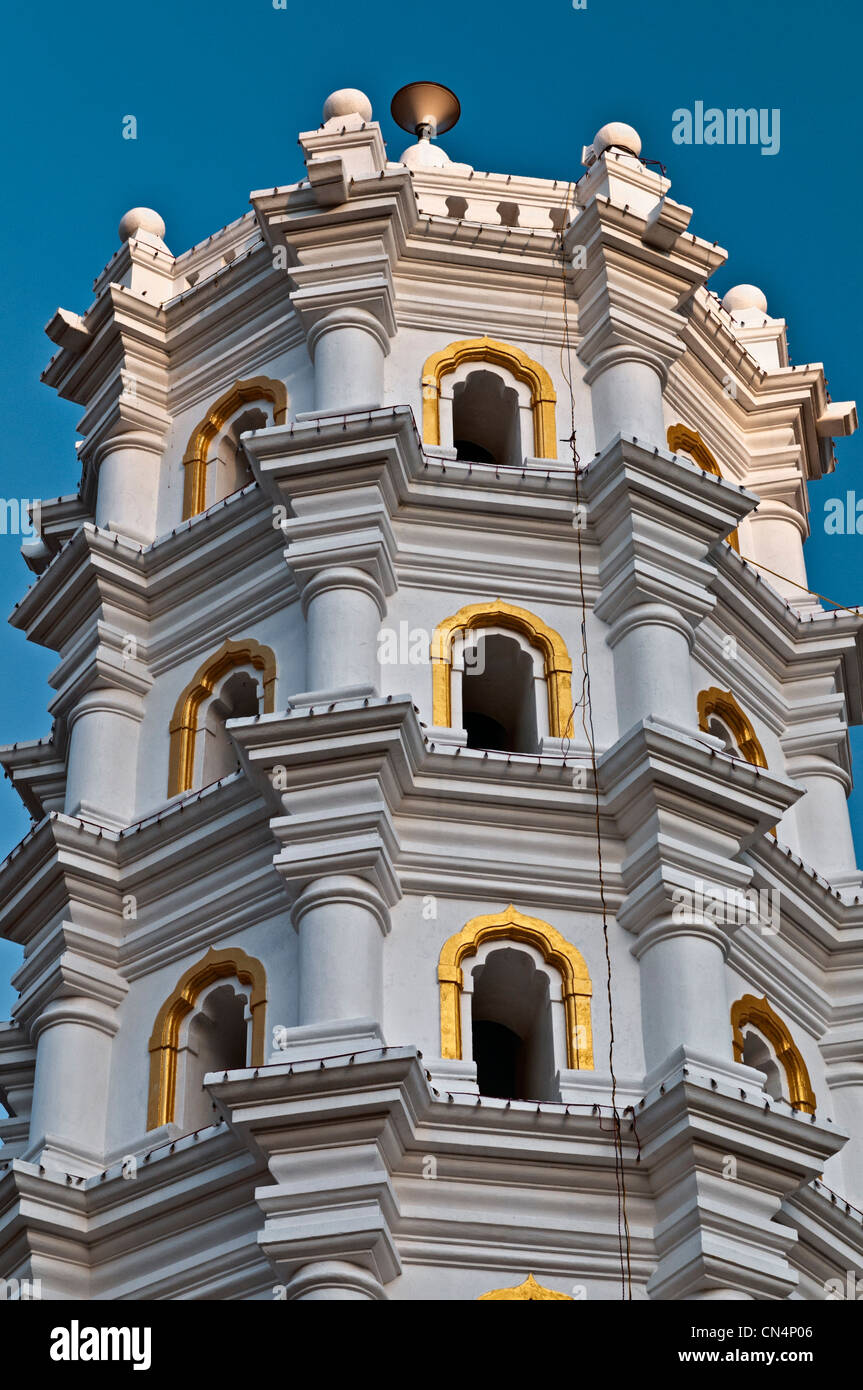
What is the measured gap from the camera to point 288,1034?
19625 millimetres

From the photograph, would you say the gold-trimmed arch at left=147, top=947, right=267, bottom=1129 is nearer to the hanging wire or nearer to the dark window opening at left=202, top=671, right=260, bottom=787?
the dark window opening at left=202, top=671, right=260, bottom=787

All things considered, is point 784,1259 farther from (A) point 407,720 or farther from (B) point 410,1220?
(A) point 407,720

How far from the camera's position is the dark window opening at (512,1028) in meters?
21.0

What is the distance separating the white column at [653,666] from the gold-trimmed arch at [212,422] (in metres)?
4.12

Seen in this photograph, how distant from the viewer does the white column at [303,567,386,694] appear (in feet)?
71.9

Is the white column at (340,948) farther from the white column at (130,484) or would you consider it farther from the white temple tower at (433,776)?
the white column at (130,484)

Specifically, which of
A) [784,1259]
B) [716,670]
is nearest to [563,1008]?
[784,1259]

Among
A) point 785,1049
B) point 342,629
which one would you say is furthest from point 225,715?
point 785,1049

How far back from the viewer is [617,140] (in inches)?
1062

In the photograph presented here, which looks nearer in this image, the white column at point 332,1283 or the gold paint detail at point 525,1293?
the white column at point 332,1283

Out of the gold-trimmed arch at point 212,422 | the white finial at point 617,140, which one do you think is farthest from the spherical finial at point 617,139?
the gold-trimmed arch at point 212,422

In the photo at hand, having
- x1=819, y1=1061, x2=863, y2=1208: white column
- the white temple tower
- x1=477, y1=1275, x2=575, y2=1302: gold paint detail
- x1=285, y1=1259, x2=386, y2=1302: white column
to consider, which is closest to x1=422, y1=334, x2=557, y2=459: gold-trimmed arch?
the white temple tower

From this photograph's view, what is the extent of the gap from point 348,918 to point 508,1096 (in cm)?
233
